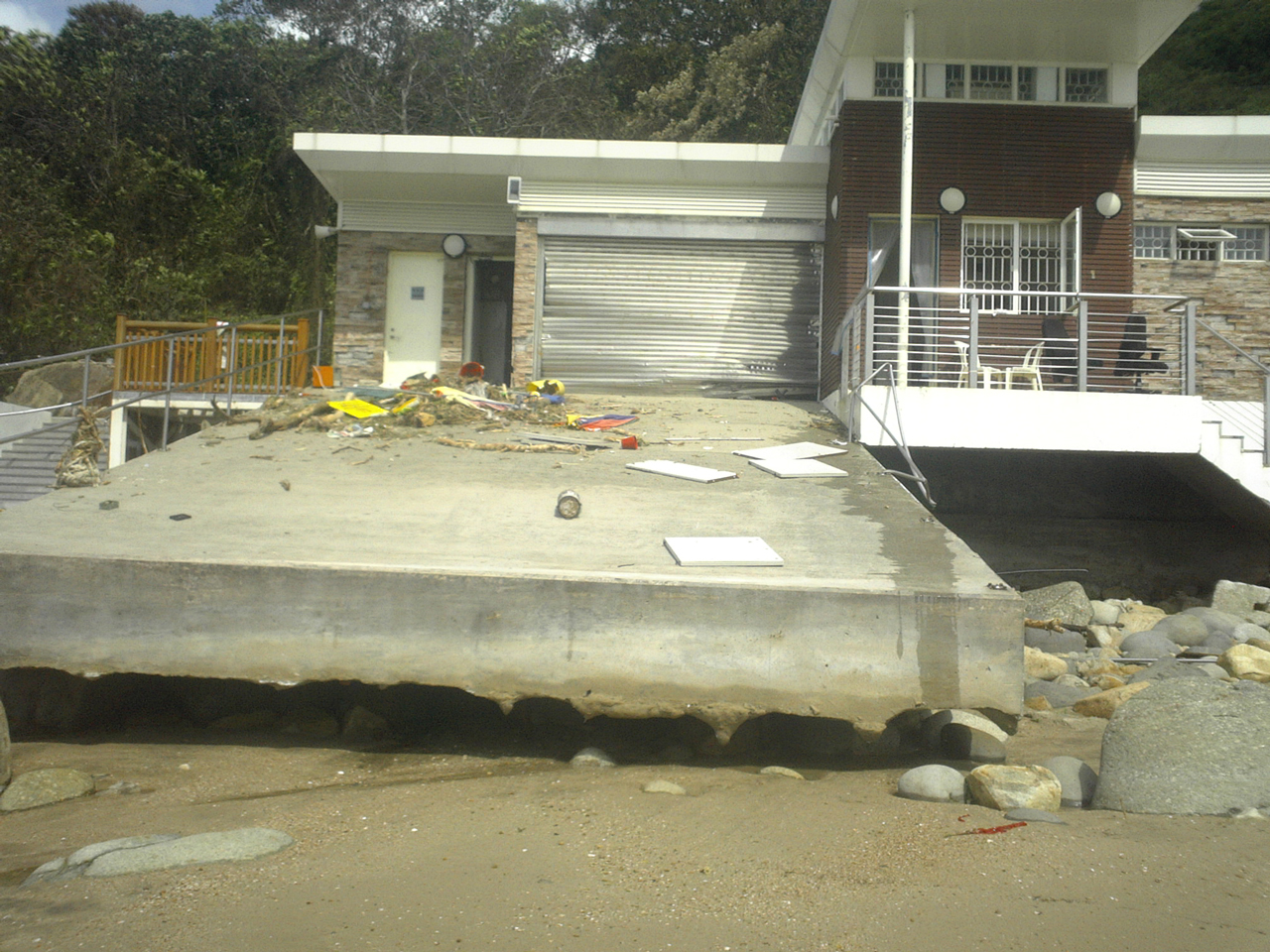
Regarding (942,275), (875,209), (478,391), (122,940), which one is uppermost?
(875,209)

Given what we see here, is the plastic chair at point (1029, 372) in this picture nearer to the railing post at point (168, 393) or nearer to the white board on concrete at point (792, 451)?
the white board on concrete at point (792, 451)

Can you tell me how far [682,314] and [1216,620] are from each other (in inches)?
290

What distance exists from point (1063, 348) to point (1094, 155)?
307 cm

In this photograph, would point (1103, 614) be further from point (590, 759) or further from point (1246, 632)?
point (590, 759)

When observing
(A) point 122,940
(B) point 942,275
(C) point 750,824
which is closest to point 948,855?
(C) point 750,824

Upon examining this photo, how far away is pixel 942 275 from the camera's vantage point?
462 inches

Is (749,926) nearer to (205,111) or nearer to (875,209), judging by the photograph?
(875,209)

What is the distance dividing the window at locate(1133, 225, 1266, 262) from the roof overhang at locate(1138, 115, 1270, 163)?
2.83 ft

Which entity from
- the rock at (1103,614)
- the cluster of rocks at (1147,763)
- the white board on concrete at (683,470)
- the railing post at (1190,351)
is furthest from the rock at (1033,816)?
the railing post at (1190,351)

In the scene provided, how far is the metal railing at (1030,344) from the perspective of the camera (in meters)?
9.30

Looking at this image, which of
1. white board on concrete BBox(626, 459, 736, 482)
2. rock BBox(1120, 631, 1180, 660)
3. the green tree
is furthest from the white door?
the green tree

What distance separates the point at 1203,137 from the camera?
11875 mm

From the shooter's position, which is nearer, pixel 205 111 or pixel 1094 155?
pixel 1094 155

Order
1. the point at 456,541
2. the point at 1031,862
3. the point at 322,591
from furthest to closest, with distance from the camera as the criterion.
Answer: the point at 456,541 → the point at 322,591 → the point at 1031,862
